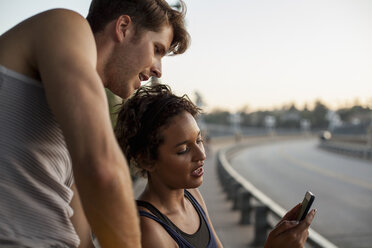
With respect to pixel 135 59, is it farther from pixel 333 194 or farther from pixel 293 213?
pixel 333 194

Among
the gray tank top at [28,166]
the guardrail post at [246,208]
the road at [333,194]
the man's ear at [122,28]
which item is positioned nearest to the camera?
the gray tank top at [28,166]

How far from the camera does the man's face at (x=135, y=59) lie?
1.58 m

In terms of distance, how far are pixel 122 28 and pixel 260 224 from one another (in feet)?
18.0

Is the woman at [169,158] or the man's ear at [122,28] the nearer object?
the man's ear at [122,28]

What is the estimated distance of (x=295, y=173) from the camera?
20.9m

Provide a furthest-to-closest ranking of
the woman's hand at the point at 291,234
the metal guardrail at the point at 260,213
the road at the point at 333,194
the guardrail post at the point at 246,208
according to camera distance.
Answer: the road at the point at 333,194
the guardrail post at the point at 246,208
the metal guardrail at the point at 260,213
the woman's hand at the point at 291,234

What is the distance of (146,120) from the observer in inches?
75.9

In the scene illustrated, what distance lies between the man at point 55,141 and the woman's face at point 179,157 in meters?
0.57

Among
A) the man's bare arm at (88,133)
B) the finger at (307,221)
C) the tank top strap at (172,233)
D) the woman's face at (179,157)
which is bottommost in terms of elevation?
the tank top strap at (172,233)

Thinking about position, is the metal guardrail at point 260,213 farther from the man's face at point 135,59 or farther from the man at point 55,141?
the man at point 55,141

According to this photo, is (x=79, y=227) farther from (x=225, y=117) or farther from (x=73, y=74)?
(x=225, y=117)

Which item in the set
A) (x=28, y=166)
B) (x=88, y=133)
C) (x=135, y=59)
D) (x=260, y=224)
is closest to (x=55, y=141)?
(x=28, y=166)

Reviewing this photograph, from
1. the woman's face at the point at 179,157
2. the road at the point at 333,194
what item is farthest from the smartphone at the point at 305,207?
the road at the point at 333,194

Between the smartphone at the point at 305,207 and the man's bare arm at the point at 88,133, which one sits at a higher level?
the man's bare arm at the point at 88,133
